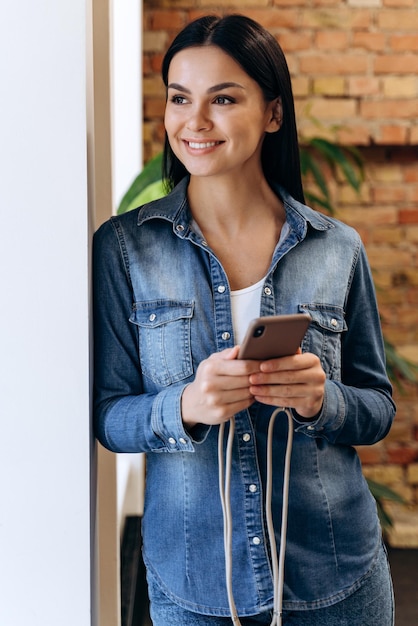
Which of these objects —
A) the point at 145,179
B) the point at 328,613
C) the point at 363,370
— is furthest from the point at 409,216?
the point at 328,613

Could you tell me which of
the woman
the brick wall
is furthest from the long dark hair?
the brick wall

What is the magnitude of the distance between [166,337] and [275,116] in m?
0.37

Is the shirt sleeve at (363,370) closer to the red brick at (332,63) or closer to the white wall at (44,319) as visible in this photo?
the white wall at (44,319)

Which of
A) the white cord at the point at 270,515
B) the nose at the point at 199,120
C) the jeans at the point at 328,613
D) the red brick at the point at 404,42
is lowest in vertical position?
the jeans at the point at 328,613

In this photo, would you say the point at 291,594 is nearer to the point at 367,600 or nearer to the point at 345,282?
the point at 367,600

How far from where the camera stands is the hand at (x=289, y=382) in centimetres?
103

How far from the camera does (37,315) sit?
3.52 feet

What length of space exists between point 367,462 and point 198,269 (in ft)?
7.73

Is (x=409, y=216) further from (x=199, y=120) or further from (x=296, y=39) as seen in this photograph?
(x=199, y=120)

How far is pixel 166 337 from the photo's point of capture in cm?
118

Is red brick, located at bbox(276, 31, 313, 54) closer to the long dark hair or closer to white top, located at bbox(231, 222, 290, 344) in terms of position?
the long dark hair

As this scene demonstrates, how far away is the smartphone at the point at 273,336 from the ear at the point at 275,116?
1.35 feet

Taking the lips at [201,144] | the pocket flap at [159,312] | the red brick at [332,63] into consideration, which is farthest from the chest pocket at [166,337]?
the red brick at [332,63]

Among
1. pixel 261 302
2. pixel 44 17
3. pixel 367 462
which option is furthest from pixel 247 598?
pixel 367 462
